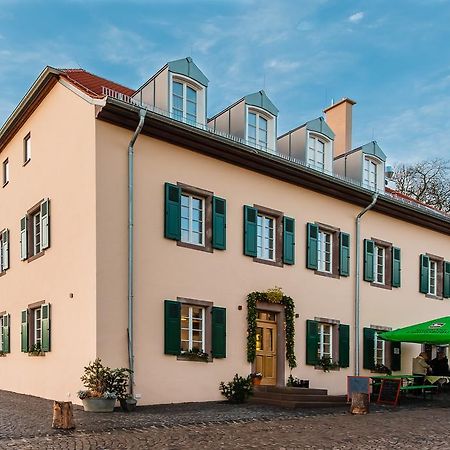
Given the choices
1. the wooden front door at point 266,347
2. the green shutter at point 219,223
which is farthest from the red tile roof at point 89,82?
the wooden front door at point 266,347

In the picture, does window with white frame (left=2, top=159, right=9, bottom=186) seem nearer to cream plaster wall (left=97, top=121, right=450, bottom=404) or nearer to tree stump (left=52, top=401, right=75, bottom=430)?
cream plaster wall (left=97, top=121, right=450, bottom=404)

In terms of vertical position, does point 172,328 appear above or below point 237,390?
above

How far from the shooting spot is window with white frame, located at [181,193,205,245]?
15.7 meters

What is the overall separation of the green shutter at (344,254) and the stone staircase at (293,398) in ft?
14.2

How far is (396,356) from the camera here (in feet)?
68.7

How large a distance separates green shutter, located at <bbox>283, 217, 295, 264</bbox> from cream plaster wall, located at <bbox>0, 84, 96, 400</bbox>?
589 cm

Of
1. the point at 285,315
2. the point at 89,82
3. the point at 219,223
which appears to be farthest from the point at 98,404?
the point at 89,82

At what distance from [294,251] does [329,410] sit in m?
4.80

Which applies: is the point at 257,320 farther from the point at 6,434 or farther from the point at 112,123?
the point at 6,434

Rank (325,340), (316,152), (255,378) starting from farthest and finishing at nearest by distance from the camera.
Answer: (316,152) < (325,340) < (255,378)

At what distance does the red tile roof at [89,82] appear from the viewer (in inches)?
605

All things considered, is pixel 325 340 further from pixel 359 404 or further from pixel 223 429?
pixel 223 429

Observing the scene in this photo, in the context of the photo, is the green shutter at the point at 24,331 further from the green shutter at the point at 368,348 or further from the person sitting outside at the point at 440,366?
the person sitting outside at the point at 440,366

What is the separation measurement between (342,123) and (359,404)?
1269cm
